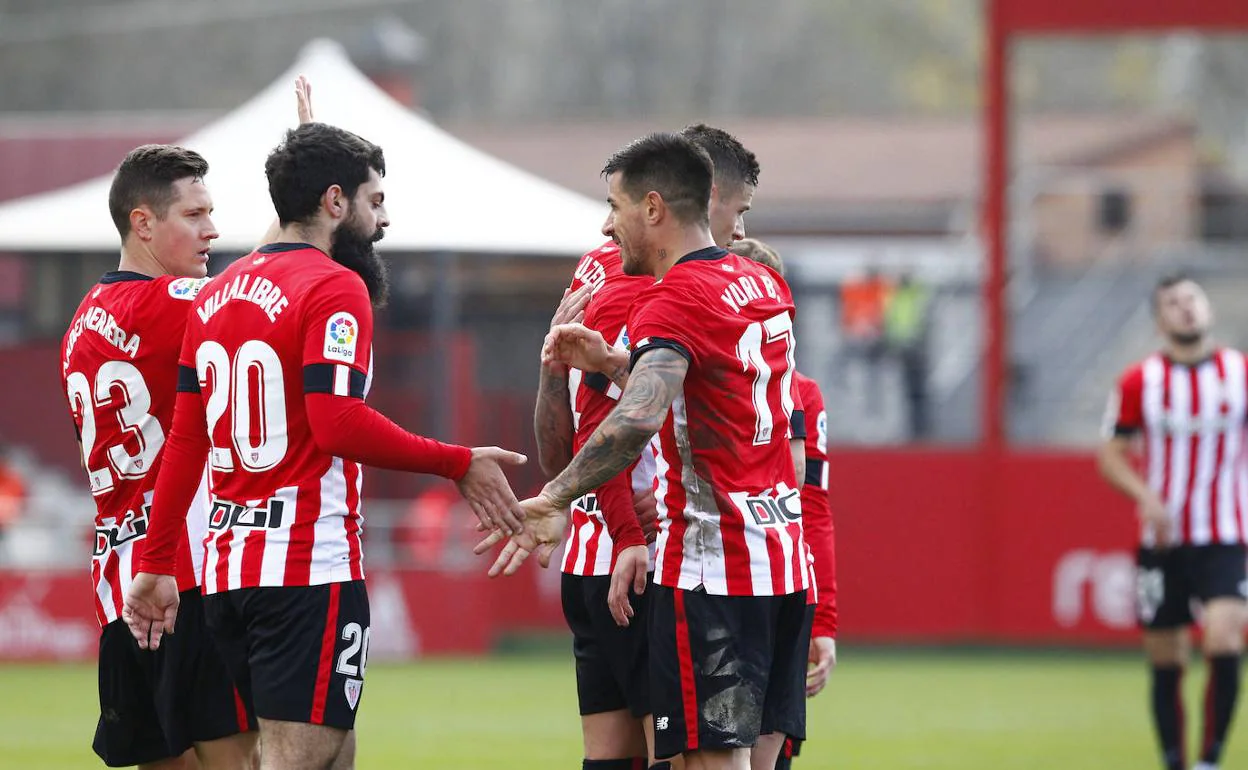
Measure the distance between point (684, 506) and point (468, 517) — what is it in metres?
9.52

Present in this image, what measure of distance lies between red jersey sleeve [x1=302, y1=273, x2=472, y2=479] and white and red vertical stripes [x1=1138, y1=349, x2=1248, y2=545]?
5.49 m

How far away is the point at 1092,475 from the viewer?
14719mm

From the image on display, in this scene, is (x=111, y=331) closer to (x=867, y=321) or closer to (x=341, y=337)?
(x=341, y=337)

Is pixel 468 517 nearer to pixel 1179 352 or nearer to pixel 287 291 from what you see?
pixel 1179 352

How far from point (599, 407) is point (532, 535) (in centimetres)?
57

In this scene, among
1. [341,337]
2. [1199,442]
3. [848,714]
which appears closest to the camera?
[341,337]

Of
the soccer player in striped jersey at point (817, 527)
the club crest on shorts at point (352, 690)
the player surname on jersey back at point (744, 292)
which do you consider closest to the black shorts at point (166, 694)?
the club crest on shorts at point (352, 690)

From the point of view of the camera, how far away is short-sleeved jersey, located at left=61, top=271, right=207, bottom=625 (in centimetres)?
577

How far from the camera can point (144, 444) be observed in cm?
588

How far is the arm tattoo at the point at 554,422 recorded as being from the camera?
5812 mm

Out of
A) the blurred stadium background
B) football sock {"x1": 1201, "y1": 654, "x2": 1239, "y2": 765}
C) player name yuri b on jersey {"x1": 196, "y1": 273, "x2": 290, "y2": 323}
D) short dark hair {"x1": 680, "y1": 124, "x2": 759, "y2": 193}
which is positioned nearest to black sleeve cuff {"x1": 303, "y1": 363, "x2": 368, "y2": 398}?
player name yuri b on jersey {"x1": 196, "y1": 273, "x2": 290, "y2": 323}

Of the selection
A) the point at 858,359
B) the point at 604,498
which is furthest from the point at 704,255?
the point at 858,359

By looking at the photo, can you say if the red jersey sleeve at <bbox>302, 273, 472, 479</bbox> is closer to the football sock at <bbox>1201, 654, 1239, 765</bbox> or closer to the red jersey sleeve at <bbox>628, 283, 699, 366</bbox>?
the red jersey sleeve at <bbox>628, 283, 699, 366</bbox>


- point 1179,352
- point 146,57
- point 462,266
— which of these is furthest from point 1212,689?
point 146,57
